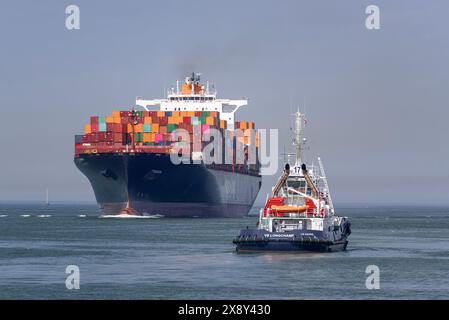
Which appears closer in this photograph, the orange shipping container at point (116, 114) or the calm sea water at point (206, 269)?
the calm sea water at point (206, 269)

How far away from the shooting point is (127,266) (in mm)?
60250

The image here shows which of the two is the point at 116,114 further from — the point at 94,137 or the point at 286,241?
the point at 286,241

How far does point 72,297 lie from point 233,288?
7781mm

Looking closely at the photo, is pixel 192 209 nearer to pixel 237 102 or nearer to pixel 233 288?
pixel 237 102

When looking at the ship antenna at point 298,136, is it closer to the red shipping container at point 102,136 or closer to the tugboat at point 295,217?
the tugboat at point 295,217

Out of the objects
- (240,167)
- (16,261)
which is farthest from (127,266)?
(240,167)

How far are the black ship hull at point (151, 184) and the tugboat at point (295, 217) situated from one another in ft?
189

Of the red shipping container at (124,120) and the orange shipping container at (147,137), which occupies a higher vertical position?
the red shipping container at (124,120)

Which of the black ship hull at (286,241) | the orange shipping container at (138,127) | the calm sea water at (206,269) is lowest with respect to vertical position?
the calm sea water at (206,269)

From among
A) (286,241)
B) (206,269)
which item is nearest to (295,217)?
(286,241)

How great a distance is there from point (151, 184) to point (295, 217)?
61.4 meters

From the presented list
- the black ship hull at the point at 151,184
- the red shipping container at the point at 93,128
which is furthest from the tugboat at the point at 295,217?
the red shipping container at the point at 93,128

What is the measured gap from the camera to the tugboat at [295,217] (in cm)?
6247

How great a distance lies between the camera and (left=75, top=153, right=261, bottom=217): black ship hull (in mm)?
122188
